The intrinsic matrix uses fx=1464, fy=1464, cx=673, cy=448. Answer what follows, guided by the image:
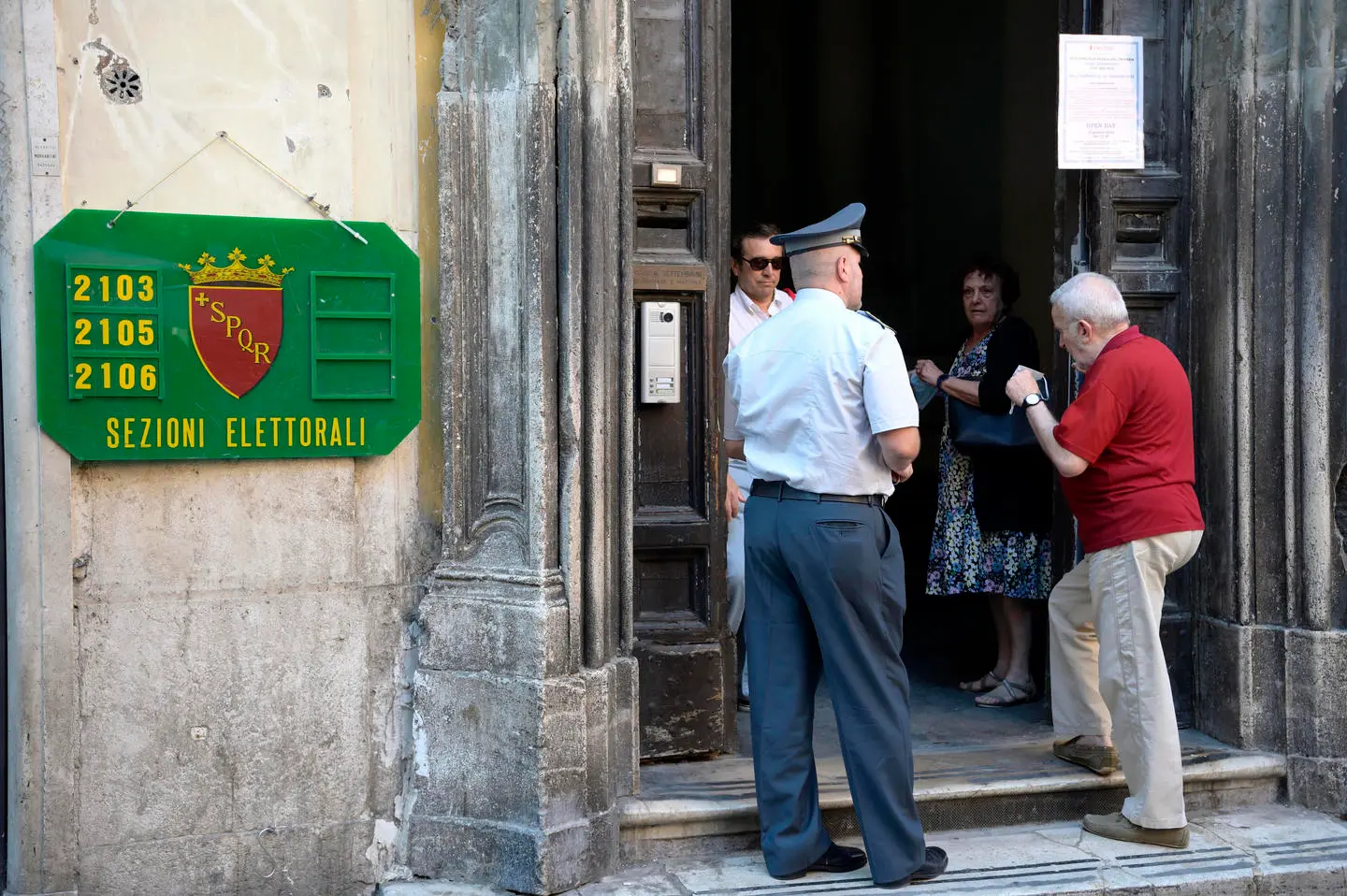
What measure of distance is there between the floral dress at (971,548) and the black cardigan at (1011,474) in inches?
2.6

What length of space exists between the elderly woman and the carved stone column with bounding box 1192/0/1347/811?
2.38 feet

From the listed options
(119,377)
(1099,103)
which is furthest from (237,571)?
(1099,103)

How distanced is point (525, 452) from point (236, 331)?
0.89 m

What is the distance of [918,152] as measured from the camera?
1147cm

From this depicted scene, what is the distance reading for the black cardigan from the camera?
18.5ft

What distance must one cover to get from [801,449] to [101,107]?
215 cm

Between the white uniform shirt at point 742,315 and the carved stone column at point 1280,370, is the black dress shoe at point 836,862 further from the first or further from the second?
the white uniform shirt at point 742,315

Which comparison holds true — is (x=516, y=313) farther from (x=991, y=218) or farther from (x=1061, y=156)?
(x=991, y=218)

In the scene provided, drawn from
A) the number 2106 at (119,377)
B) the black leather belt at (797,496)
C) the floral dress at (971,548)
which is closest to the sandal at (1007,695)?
the floral dress at (971,548)

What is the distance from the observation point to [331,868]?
4.34 meters

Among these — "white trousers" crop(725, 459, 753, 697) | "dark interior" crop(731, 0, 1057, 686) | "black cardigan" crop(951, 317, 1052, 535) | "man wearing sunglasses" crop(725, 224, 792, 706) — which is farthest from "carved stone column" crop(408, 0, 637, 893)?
"dark interior" crop(731, 0, 1057, 686)

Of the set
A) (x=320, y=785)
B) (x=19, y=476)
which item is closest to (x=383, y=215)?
(x=19, y=476)

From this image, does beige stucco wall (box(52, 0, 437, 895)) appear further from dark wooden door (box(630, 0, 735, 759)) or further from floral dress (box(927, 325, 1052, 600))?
floral dress (box(927, 325, 1052, 600))

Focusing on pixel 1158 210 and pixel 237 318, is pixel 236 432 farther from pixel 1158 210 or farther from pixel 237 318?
pixel 1158 210
